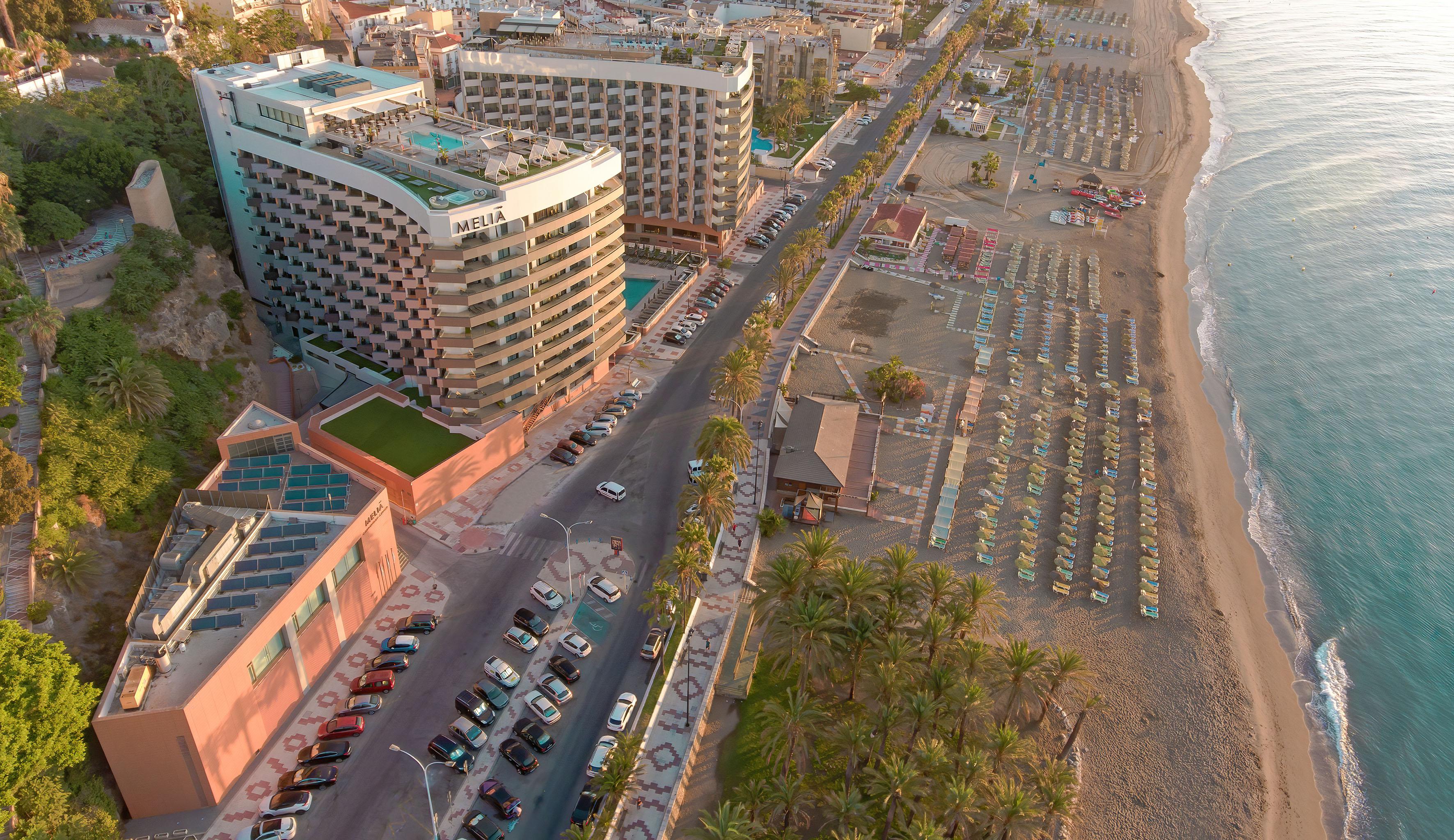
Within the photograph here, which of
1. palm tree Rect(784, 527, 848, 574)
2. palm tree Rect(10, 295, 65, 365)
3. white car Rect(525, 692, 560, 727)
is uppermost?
palm tree Rect(10, 295, 65, 365)

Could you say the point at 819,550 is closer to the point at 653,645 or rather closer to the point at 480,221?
the point at 653,645

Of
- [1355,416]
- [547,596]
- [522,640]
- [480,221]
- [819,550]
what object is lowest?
[1355,416]

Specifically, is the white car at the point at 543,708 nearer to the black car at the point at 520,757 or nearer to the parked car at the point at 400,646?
the black car at the point at 520,757

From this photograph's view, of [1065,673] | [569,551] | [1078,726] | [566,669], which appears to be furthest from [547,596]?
[1078,726]

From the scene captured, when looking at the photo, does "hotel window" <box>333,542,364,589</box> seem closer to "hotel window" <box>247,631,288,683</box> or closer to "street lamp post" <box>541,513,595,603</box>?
"hotel window" <box>247,631,288,683</box>

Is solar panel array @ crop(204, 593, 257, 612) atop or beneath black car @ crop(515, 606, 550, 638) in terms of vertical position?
atop

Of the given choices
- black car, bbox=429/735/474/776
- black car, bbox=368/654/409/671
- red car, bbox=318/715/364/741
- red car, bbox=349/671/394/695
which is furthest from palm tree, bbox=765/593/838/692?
red car, bbox=318/715/364/741

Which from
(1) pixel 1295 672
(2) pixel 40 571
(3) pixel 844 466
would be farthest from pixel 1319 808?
(2) pixel 40 571
